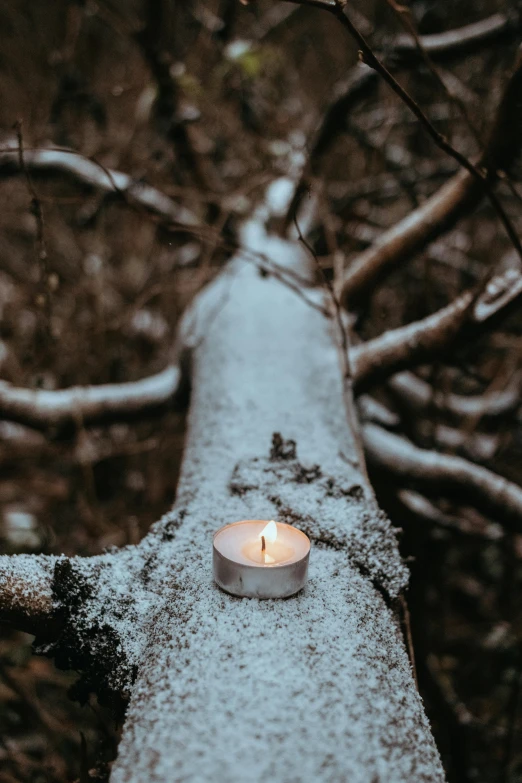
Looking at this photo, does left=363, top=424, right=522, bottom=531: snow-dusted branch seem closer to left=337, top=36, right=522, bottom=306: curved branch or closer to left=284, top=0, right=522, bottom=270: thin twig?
left=337, top=36, right=522, bottom=306: curved branch

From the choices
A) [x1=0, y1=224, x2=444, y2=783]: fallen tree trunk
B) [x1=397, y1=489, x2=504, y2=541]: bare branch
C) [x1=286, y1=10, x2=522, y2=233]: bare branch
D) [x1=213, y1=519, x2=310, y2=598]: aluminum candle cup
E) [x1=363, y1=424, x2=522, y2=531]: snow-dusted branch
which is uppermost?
[x1=286, y1=10, x2=522, y2=233]: bare branch

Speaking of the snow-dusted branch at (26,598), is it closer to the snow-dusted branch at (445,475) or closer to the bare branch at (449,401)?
the snow-dusted branch at (445,475)

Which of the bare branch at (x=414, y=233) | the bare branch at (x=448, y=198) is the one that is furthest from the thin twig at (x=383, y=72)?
the bare branch at (x=414, y=233)

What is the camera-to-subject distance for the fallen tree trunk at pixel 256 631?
19.2 inches

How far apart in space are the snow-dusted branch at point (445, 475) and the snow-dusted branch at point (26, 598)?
100cm

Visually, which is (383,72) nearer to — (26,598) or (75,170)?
(26,598)

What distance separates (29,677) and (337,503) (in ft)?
5.26

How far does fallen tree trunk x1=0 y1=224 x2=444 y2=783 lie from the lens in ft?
1.60

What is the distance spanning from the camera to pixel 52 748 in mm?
1620

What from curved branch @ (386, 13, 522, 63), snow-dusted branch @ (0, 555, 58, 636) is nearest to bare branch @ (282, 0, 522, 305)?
curved branch @ (386, 13, 522, 63)

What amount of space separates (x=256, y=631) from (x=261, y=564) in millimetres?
78

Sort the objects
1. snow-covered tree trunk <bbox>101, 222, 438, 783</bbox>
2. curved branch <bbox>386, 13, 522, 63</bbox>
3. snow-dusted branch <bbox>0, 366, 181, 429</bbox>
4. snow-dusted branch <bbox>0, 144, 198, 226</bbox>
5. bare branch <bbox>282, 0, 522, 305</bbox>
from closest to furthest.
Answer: snow-covered tree trunk <bbox>101, 222, 438, 783</bbox>, bare branch <bbox>282, 0, 522, 305</bbox>, snow-dusted branch <bbox>0, 366, 181, 429</bbox>, curved branch <bbox>386, 13, 522, 63</bbox>, snow-dusted branch <bbox>0, 144, 198, 226</bbox>

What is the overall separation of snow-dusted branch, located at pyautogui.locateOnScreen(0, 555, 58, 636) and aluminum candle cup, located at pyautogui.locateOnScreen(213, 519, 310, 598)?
23 cm

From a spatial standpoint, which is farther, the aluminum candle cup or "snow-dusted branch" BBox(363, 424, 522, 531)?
"snow-dusted branch" BBox(363, 424, 522, 531)
